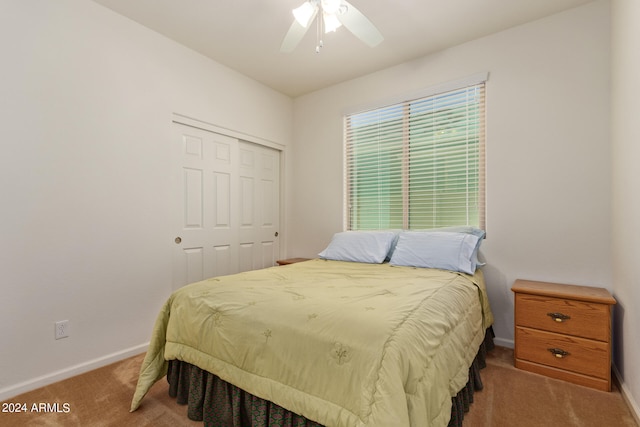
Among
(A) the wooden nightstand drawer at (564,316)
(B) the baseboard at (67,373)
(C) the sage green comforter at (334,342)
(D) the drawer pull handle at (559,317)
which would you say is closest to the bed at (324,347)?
(C) the sage green comforter at (334,342)

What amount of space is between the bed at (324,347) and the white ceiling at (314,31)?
1946mm

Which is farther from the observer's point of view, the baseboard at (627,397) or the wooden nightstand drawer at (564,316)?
the wooden nightstand drawer at (564,316)

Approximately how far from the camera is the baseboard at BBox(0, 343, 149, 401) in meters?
1.84

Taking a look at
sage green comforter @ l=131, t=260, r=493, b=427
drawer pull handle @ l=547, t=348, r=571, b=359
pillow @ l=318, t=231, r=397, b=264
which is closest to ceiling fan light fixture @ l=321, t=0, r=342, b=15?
sage green comforter @ l=131, t=260, r=493, b=427

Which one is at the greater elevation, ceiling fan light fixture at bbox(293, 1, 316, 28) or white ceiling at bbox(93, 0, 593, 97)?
white ceiling at bbox(93, 0, 593, 97)

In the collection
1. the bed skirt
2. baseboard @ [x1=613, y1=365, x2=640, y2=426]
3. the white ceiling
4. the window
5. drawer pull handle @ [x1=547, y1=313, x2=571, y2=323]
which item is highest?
the white ceiling

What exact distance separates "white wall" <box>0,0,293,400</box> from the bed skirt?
927mm

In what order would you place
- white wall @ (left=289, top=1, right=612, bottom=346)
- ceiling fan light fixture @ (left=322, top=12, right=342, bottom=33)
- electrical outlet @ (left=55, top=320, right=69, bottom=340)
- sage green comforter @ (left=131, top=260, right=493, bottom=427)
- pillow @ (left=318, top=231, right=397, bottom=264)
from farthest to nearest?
pillow @ (left=318, top=231, right=397, bottom=264) < white wall @ (left=289, top=1, right=612, bottom=346) < electrical outlet @ (left=55, top=320, right=69, bottom=340) < ceiling fan light fixture @ (left=322, top=12, right=342, bottom=33) < sage green comforter @ (left=131, top=260, right=493, bottom=427)

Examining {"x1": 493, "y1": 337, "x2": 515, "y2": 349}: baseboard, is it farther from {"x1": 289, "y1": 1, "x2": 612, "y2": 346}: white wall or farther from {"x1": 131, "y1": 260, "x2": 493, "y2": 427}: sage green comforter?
{"x1": 131, "y1": 260, "x2": 493, "y2": 427}: sage green comforter

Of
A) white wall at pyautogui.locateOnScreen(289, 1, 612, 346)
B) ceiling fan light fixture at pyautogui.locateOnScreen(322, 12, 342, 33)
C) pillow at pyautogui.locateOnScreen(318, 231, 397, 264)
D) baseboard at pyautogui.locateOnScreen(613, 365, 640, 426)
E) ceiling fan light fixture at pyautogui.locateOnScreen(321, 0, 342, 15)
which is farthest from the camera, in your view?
pillow at pyautogui.locateOnScreen(318, 231, 397, 264)

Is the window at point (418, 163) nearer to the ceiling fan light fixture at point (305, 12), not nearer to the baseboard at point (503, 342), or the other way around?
the baseboard at point (503, 342)

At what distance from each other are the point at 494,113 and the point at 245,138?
242 cm

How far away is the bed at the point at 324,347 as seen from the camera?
1069mm

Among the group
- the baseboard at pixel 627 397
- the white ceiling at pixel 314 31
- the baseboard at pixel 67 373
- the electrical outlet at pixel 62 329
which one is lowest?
the baseboard at pixel 67 373
